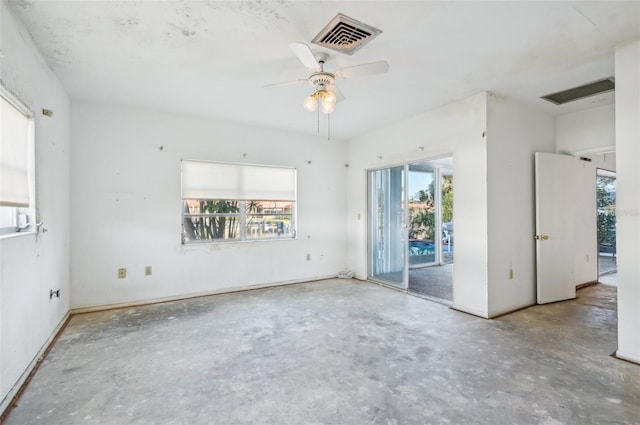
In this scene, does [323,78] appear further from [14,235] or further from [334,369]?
[14,235]

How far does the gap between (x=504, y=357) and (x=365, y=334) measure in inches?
47.7

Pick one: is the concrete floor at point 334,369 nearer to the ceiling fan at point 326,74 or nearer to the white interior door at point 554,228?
the white interior door at point 554,228

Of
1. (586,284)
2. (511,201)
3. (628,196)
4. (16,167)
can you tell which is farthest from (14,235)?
(586,284)

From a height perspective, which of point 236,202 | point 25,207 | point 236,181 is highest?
point 236,181

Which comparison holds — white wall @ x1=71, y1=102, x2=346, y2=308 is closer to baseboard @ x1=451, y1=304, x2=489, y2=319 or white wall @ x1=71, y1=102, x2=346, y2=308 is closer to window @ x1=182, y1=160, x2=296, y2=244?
window @ x1=182, y1=160, x2=296, y2=244

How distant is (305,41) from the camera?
8.06 feet

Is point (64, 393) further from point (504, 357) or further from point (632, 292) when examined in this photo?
point (632, 292)

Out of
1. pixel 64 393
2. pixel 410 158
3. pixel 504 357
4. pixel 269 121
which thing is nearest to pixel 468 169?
pixel 410 158

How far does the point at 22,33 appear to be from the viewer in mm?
2250

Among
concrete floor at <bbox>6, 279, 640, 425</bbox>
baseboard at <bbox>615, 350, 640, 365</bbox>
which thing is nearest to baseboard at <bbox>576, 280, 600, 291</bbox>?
concrete floor at <bbox>6, 279, 640, 425</bbox>

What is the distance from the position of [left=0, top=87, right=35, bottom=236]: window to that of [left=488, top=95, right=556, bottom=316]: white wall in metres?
4.42

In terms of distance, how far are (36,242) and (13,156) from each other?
2.47 feet

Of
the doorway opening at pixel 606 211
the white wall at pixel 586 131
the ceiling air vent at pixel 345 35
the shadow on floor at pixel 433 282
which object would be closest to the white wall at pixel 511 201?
the white wall at pixel 586 131

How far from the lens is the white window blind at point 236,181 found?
4.46 m
